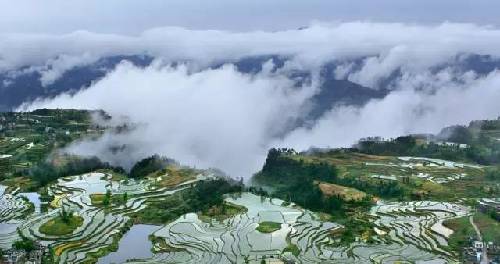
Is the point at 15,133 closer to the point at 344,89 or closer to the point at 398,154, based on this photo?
the point at 398,154

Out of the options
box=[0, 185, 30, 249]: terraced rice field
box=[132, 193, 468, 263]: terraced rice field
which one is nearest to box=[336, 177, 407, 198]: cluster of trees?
box=[132, 193, 468, 263]: terraced rice field

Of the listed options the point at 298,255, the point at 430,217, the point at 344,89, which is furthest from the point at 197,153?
the point at 344,89

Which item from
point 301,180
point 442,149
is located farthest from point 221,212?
point 442,149

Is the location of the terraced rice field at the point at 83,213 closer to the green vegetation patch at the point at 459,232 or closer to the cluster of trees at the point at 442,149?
the green vegetation patch at the point at 459,232

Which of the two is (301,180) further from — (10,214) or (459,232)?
(10,214)

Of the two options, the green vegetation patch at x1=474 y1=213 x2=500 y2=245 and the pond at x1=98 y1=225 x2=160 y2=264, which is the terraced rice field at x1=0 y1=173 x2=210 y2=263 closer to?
the pond at x1=98 y1=225 x2=160 y2=264
